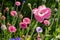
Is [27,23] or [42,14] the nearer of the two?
[42,14]

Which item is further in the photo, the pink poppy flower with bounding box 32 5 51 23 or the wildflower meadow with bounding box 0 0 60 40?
the wildflower meadow with bounding box 0 0 60 40

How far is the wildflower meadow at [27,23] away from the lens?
59.0 inches

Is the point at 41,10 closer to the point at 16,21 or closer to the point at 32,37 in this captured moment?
the point at 32,37

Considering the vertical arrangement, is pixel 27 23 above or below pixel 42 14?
below

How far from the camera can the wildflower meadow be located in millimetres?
1498

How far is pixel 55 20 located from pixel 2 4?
0.51 metres

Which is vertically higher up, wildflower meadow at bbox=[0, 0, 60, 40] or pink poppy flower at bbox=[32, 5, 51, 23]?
pink poppy flower at bbox=[32, 5, 51, 23]

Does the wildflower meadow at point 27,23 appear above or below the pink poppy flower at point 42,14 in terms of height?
below

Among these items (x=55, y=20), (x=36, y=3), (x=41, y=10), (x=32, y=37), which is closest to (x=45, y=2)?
(x=36, y=3)

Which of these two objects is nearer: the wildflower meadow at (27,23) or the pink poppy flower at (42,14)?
the pink poppy flower at (42,14)

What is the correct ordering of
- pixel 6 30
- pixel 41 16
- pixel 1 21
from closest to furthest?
pixel 41 16 < pixel 6 30 < pixel 1 21

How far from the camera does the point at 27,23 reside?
1.53 meters

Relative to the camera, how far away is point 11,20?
1861 mm

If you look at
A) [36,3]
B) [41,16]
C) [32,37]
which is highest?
[41,16]
